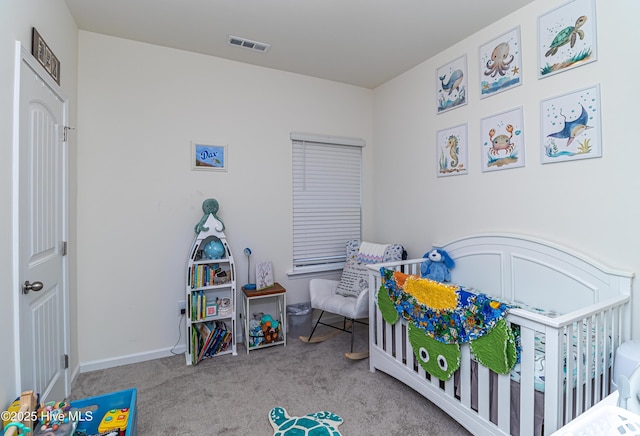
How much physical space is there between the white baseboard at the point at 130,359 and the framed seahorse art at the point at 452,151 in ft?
9.05

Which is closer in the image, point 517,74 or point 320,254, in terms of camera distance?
point 517,74

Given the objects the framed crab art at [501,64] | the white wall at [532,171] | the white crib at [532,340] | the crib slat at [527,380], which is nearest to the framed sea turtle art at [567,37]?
the white wall at [532,171]

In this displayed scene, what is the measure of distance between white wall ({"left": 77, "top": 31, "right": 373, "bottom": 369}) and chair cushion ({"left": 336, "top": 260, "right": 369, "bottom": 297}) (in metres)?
0.55

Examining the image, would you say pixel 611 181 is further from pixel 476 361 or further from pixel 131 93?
pixel 131 93

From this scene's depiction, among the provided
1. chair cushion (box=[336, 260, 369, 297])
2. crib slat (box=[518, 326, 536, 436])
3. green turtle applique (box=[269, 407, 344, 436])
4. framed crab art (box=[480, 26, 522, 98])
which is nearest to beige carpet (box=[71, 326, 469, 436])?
green turtle applique (box=[269, 407, 344, 436])

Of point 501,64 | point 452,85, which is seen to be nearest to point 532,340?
point 501,64

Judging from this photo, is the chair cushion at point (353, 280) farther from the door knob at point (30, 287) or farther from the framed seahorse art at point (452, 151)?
the door knob at point (30, 287)

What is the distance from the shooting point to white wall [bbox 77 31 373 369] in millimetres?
2512

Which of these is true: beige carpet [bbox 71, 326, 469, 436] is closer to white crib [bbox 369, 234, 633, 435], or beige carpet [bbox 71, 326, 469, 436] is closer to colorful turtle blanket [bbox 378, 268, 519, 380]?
white crib [bbox 369, 234, 633, 435]

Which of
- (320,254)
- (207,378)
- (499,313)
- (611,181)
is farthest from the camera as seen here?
(320,254)

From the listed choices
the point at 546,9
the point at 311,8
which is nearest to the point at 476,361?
the point at 546,9

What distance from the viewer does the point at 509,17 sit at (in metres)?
2.22

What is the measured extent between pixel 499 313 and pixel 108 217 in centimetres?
281

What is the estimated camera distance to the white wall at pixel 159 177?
8.24 feet
